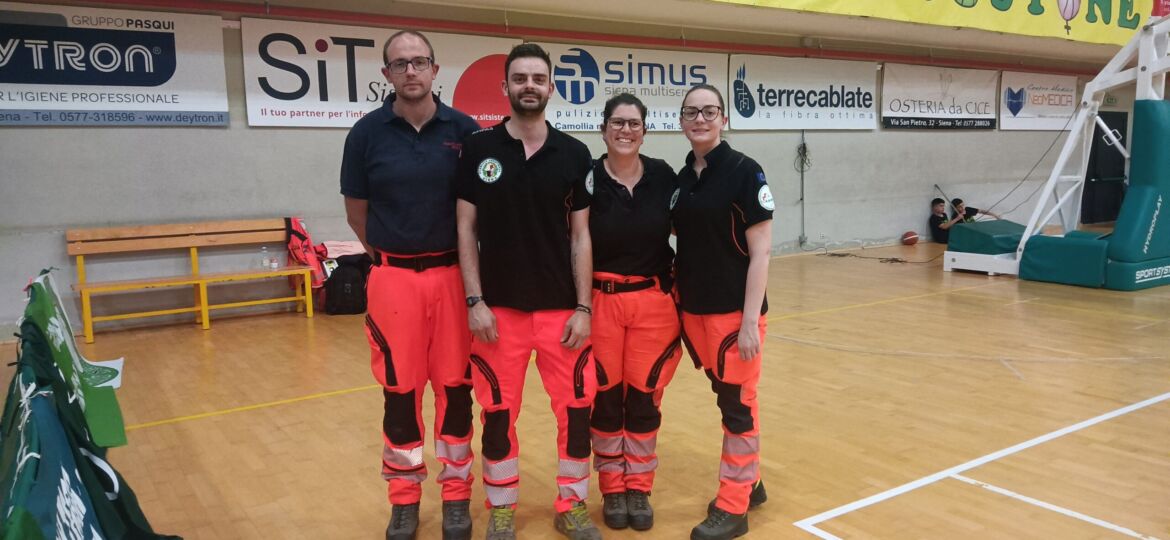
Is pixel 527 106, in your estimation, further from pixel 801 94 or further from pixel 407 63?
pixel 801 94

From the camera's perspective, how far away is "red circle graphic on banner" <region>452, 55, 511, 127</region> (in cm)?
962

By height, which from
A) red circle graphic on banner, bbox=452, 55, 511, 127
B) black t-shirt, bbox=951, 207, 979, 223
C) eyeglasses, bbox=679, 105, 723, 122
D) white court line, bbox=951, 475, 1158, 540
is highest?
red circle graphic on banner, bbox=452, 55, 511, 127

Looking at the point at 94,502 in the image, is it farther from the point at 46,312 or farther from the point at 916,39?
the point at 916,39

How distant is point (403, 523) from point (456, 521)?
21 cm

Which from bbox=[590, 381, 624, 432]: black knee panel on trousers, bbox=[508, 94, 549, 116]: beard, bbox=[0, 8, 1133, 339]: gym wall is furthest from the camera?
bbox=[0, 8, 1133, 339]: gym wall

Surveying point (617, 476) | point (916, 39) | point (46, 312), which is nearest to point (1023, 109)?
point (916, 39)

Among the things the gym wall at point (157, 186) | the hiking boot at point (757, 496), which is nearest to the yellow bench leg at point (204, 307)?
the gym wall at point (157, 186)

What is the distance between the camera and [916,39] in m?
12.5

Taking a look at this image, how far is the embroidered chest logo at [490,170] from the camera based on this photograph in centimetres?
299

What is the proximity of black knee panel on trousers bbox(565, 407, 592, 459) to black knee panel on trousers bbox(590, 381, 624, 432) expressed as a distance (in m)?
0.14

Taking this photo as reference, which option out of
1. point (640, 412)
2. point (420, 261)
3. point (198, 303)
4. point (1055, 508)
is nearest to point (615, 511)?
point (640, 412)

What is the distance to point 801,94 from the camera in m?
12.5

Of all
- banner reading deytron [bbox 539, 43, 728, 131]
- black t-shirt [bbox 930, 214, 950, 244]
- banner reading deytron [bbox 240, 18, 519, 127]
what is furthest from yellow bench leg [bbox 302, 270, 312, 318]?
black t-shirt [bbox 930, 214, 950, 244]

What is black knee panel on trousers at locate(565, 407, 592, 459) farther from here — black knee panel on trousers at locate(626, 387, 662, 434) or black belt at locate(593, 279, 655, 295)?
black belt at locate(593, 279, 655, 295)
